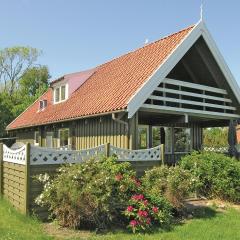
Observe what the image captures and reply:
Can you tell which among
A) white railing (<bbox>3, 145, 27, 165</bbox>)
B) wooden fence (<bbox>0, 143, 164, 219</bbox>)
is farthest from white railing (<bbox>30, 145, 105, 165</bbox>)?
white railing (<bbox>3, 145, 27, 165</bbox>)

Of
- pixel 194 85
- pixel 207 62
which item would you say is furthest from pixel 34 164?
pixel 207 62

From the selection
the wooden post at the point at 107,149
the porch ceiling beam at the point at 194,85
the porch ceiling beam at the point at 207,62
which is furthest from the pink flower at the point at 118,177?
the porch ceiling beam at the point at 207,62

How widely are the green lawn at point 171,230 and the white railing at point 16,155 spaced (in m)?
1.35

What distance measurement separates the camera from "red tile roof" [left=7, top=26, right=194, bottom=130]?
1436cm

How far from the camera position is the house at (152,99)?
14.0 metres

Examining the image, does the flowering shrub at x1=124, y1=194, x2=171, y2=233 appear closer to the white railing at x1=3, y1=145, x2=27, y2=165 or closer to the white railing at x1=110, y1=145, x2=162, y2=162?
the white railing at x1=110, y1=145, x2=162, y2=162

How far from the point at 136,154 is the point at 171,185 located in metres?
1.87

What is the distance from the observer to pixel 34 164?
9727 millimetres

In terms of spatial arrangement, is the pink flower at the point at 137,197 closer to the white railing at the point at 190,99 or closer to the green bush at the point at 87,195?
the green bush at the point at 87,195

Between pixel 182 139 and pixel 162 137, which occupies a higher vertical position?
pixel 162 137

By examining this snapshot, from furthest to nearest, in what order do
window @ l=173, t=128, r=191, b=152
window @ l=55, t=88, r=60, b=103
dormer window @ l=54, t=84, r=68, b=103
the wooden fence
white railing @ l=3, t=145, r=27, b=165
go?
1. window @ l=55, t=88, r=60, b=103
2. dormer window @ l=54, t=84, r=68, b=103
3. window @ l=173, t=128, r=191, b=152
4. white railing @ l=3, t=145, r=27, b=165
5. the wooden fence

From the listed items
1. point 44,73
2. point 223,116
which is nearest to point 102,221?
point 223,116

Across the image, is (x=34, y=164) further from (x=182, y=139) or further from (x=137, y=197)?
(x=182, y=139)

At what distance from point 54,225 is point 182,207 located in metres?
3.53
